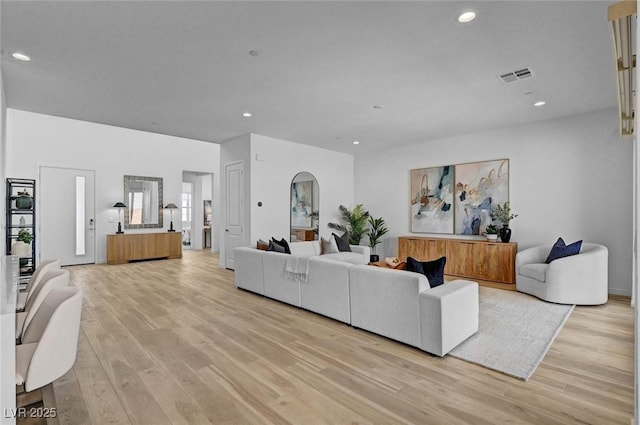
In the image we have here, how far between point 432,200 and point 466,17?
460 centimetres

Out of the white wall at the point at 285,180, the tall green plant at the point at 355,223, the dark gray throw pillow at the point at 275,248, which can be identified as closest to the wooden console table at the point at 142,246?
the white wall at the point at 285,180

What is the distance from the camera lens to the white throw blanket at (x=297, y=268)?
12.9 ft

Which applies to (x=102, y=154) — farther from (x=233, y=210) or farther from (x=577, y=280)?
(x=577, y=280)

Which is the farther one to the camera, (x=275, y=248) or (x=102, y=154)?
(x=102, y=154)

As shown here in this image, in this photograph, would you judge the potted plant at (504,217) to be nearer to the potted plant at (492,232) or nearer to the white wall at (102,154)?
the potted plant at (492,232)

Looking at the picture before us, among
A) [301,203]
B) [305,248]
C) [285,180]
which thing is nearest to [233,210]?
[285,180]

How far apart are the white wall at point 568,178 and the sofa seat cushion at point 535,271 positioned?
96cm

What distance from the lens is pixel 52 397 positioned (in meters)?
2.19

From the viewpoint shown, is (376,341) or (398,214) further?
(398,214)

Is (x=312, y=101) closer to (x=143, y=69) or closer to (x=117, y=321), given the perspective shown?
(x=143, y=69)

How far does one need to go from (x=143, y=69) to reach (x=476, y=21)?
10.6 ft

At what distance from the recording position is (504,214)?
5.70 meters

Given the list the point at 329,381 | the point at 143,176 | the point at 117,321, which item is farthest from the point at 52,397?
the point at 143,176

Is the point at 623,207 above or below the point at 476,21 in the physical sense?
below
